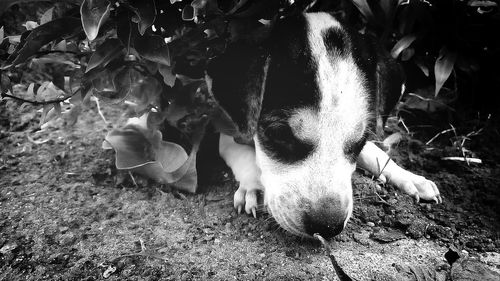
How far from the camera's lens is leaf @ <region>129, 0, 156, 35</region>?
1.81 metres

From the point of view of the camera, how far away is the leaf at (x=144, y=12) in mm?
1812

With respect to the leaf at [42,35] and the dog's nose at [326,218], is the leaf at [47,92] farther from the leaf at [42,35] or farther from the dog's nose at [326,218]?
the dog's nose at [326,218]

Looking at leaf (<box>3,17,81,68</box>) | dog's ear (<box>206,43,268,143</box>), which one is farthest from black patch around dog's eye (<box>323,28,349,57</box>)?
leaf (<box>3,17,81,68</box>)

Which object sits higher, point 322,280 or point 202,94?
point 202,94

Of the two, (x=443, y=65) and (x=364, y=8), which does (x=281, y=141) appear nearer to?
(x=364, y=8)

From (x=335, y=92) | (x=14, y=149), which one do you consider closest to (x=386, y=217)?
(x=335, y=92)

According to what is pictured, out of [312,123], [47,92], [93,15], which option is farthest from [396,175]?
[47,92]

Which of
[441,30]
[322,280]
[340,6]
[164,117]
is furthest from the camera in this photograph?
[441,30]

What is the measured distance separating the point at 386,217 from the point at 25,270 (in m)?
1.83

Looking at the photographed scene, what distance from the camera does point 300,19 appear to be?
234 cm

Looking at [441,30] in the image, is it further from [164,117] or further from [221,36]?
[164,117]

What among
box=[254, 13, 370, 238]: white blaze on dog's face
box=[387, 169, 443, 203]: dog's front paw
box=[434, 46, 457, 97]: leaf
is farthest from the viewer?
box=[434, 46, 457, 97]: leaf

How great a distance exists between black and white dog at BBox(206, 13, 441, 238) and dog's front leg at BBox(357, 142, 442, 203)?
1.44 ft

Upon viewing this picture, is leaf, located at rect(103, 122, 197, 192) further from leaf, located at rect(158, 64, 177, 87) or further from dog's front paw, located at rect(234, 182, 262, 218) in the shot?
leaf, located at rect(158, 64, 177, 87)
